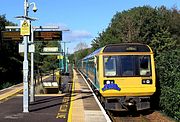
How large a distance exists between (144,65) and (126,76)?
956 mm

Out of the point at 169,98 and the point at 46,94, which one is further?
the point at 46,94

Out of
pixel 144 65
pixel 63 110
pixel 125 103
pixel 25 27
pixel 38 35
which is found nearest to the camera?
pixel 25 27

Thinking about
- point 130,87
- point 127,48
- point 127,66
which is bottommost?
point 130,87

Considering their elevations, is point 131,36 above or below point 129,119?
above

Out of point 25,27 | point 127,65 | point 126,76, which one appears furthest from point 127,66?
point 25,27

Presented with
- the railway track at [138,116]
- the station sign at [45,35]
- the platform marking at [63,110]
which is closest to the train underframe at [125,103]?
the railway track at [138,116]

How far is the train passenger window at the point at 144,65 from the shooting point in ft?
55.7

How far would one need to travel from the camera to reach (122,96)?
1673cm

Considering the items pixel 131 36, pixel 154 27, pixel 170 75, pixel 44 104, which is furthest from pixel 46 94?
pixel 154 27

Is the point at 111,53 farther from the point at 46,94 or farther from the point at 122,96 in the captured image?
the point at 46,94

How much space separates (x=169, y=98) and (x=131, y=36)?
107 ft

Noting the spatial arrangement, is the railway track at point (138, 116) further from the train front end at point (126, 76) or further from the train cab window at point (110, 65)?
the train cab window at point (110, 65)

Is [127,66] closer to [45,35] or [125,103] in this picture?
[125,103]

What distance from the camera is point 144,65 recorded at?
56.0ft
